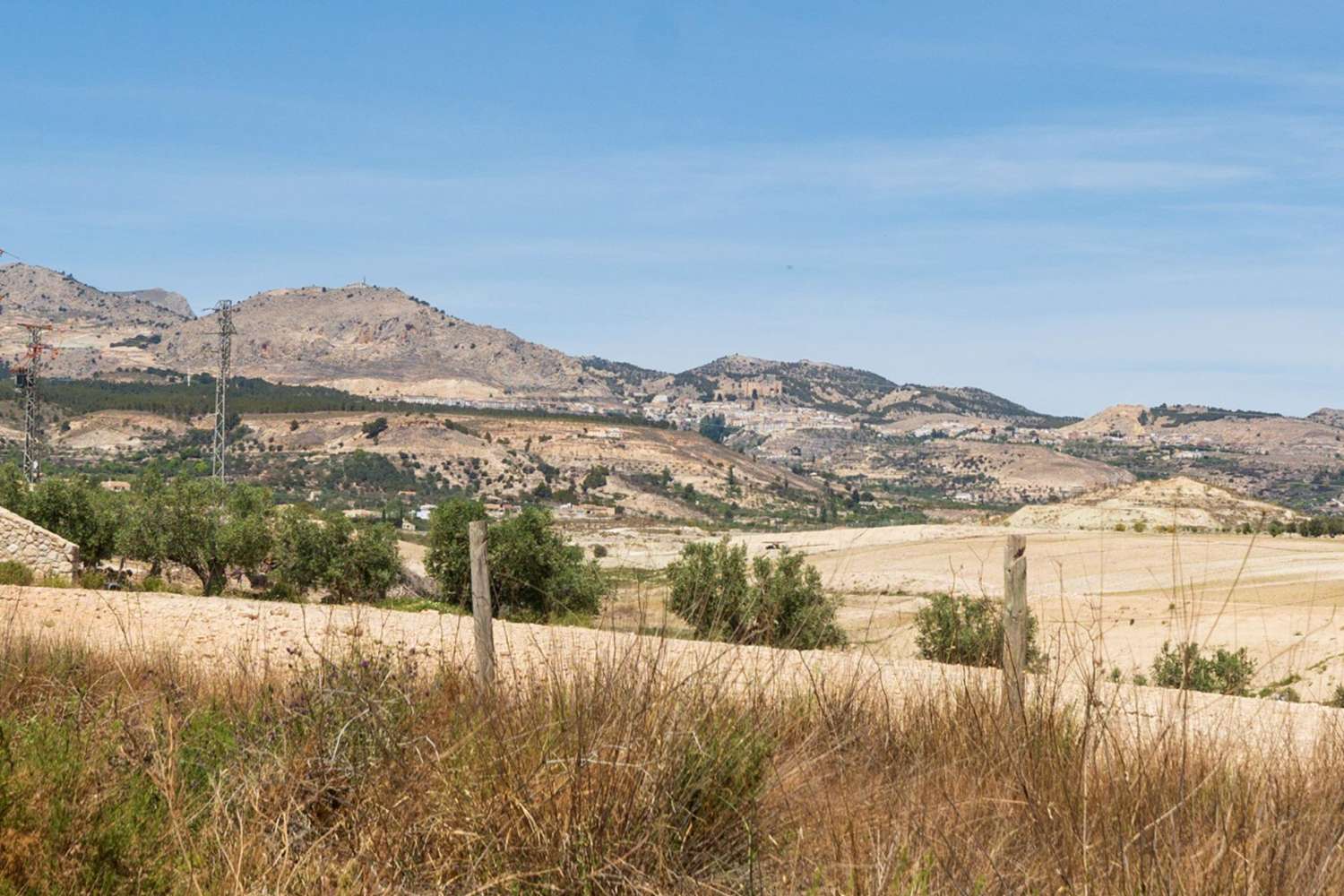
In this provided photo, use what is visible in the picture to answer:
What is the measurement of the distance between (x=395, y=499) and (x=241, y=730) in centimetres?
11720

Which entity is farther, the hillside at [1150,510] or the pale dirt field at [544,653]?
the hillside at [1150,510]

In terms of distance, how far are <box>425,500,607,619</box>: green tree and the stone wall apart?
906 cm

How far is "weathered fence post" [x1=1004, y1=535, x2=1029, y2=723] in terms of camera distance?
5.47 m

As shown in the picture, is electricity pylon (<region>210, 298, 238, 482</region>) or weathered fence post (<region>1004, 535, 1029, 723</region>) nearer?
weathered fence post (<region>1004, 535, 1029, 723</region>)

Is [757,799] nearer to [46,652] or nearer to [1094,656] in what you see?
[1094,656]

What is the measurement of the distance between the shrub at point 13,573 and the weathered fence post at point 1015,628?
19562 mm

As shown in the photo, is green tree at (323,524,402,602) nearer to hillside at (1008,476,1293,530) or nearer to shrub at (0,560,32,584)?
shrub at (0,560,32,584)

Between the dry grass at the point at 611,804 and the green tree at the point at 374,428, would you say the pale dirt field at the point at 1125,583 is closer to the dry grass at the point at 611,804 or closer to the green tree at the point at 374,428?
the dry grass at the point at 611,804

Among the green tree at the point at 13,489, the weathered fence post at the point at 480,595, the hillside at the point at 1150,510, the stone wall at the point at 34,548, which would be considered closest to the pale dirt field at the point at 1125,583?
the weathered fence post at the point at 480,595

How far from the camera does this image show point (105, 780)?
479cm

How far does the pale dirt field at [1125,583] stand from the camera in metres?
24.4

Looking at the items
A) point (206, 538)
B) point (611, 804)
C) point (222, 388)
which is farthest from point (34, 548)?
point (222, 388)

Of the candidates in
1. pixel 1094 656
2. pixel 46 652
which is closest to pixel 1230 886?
pixel 1094 656

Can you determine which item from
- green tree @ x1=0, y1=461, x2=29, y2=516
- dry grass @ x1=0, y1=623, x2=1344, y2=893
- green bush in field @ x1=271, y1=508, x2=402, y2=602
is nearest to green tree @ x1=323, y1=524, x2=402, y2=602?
green bush in field @ x1=271, y1=508, x2=402, y2=602
